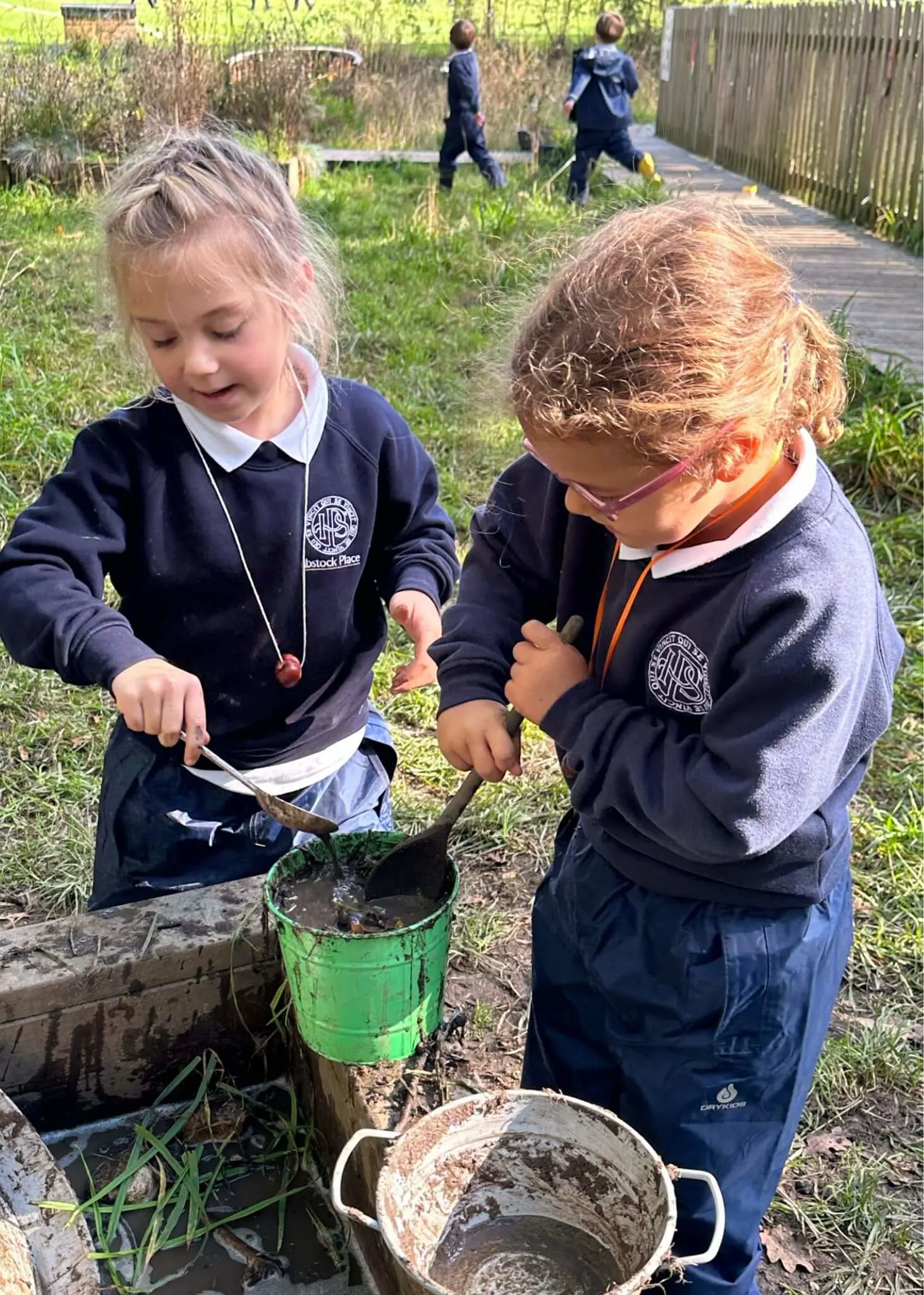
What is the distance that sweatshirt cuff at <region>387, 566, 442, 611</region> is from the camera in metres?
2.00

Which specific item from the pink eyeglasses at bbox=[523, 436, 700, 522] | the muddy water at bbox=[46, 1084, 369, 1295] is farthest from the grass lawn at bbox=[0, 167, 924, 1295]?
the muddy water at bbox=[46, 1084, 369, 1295]

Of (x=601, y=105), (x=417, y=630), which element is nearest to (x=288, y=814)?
(x=417, y=630)

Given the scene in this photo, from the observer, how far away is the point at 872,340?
548 cm

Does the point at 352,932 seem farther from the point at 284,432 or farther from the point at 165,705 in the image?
the point at 284,432

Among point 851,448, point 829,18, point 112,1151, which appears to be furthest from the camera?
point 829,18

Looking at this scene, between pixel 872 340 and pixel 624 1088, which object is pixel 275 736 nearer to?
pixel 624 1088

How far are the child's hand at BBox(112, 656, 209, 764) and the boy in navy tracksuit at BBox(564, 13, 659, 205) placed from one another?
8.96 m

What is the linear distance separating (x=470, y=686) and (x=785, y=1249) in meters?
1.05

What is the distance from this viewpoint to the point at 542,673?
143 centimetres

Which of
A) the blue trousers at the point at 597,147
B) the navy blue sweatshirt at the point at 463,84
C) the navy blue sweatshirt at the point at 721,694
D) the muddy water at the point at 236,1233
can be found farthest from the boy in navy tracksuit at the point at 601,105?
the muddy water at the point at 236,1233

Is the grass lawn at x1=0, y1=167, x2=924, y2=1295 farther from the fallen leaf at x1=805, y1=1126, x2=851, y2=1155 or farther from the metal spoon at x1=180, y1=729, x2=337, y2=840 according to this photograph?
the metal spoon at x1=180, y1=729, x2=337, y2=840

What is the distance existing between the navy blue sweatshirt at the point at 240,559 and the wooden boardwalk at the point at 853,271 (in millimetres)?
2004

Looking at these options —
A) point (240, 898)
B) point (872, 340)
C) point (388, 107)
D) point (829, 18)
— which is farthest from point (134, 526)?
point (388, 107)

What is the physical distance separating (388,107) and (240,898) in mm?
12699
